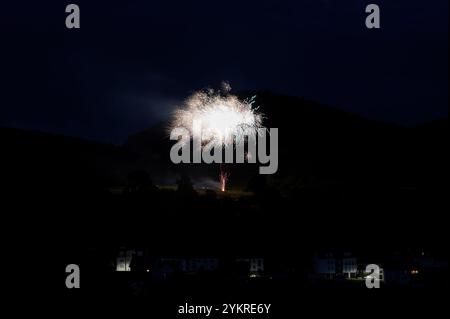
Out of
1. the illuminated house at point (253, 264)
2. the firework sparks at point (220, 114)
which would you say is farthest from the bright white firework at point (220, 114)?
the illuminated house at point (253, 264)

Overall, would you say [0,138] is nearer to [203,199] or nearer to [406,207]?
[203,199]

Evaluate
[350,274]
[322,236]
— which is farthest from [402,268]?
[322,236]

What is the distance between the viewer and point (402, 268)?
80.1 m

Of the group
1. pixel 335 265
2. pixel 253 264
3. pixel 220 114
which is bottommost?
pixel 335 265

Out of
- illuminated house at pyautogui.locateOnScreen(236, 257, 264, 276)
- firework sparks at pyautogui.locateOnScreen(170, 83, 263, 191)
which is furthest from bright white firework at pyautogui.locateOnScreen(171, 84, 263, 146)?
illuminated house at pyautogui.locateOnScreen(236, 257, 264, 276)

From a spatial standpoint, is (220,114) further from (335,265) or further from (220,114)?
(335,265)

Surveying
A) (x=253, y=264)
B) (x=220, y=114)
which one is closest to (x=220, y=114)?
(x=220, y=114)

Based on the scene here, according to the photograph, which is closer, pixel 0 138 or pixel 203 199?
pixel 203 199

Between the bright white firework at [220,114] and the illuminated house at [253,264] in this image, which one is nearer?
the illuminated house at [253,264]

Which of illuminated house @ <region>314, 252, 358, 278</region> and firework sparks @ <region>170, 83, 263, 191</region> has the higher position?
firework sparks @ <region>170, 83, 263, 191</region>

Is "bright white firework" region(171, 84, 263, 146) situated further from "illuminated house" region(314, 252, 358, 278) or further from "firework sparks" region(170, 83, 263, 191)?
"illuminated house" region(314, 252, 358, 278)

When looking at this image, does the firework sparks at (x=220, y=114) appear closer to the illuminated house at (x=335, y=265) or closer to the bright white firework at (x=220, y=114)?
the bright white firework at (x=220, y=114)

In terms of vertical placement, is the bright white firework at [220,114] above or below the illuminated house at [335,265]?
above
